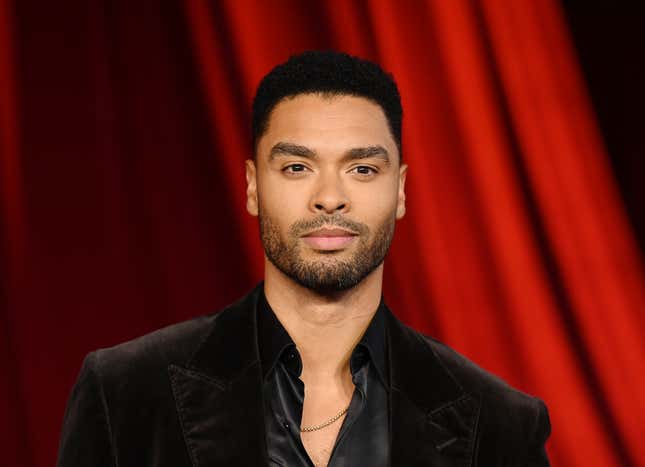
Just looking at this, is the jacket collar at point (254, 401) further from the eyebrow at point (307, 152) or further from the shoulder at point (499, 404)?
the eyebrow at point (307, 152)

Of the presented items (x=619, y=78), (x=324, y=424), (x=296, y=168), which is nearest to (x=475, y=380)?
(x=324, y=424)

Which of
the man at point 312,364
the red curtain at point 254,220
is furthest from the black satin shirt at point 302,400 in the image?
the red curtain at point 254,220

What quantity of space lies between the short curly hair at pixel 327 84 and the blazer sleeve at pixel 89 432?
58cm

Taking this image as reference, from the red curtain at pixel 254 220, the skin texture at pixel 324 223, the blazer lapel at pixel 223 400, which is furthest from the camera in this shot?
the red curtain at pixel 254 220

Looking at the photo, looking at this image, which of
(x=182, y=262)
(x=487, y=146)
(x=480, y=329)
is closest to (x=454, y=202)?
(x=487, y=146)

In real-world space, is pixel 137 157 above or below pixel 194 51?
below

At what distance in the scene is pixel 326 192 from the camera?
1677 mm

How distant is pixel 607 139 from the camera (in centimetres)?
234

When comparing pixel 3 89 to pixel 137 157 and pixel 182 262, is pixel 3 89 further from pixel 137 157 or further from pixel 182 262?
pixel 182 262

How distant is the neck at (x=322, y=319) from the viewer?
1745 millimetres

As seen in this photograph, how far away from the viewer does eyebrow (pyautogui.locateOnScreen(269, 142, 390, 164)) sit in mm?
1717

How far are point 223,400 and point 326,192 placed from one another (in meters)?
0.42

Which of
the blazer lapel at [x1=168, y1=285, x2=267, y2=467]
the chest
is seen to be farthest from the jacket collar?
the chest

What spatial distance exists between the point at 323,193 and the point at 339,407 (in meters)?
0.42
